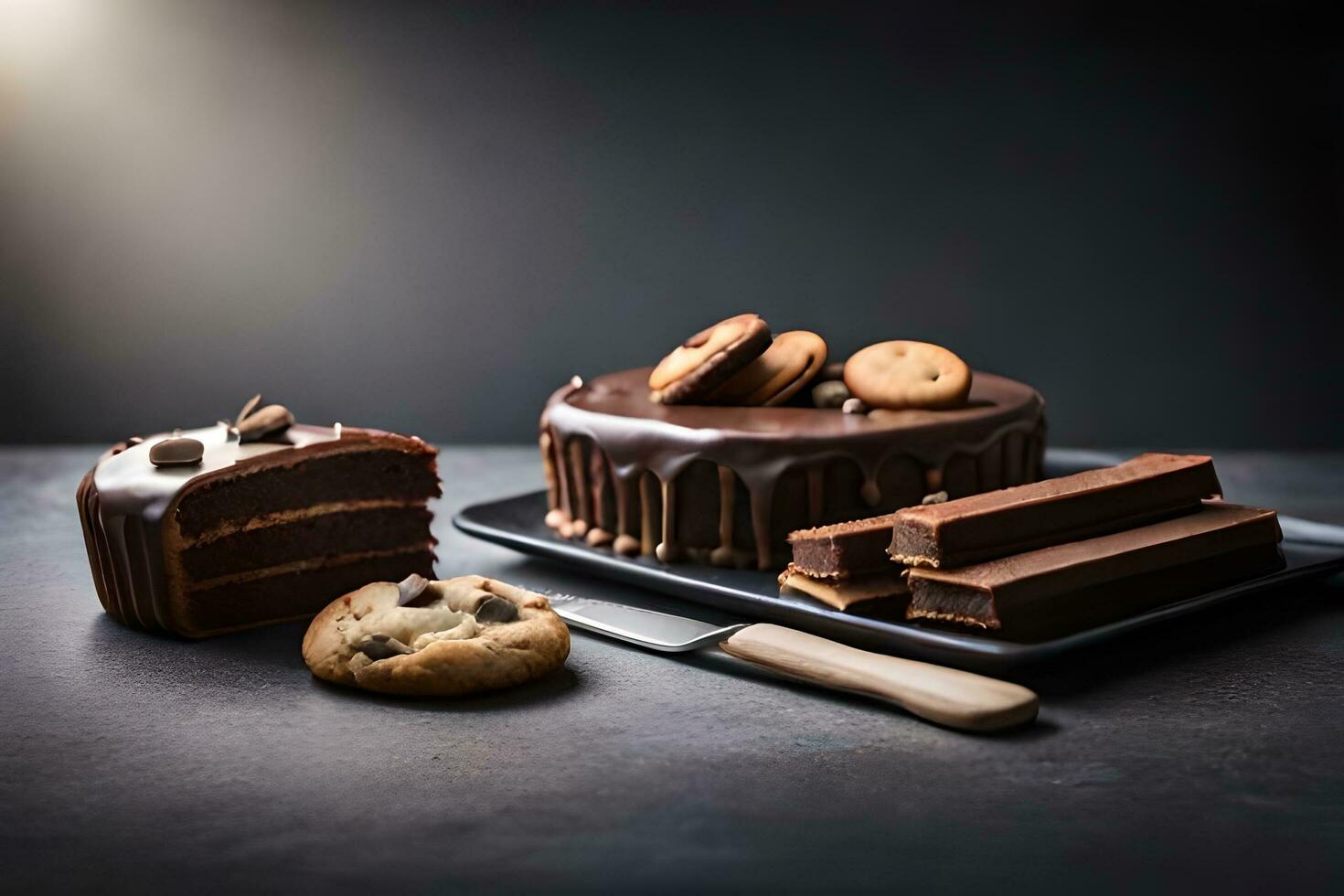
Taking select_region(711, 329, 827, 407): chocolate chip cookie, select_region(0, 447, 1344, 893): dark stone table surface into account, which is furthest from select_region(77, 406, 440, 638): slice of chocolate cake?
select_region(711, 329, 827, 407): chocolate chip cookie

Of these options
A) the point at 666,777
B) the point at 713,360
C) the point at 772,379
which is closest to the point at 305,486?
the point at 713,360

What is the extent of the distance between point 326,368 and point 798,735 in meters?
3.86

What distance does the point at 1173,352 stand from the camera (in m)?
5.54

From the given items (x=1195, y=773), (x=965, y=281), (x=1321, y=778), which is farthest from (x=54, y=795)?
(x=965, y=281)

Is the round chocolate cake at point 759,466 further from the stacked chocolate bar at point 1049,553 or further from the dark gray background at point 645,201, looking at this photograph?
the dark gray background at point 645,201

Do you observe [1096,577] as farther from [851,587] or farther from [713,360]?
[713,360]

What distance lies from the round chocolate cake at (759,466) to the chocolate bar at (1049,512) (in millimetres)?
347

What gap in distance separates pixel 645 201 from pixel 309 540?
265 centimetres

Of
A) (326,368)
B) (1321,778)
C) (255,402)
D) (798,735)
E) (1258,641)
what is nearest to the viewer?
(1321,778)

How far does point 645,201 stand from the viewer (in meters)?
5.64

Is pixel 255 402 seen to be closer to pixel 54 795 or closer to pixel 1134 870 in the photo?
pixel 54 795

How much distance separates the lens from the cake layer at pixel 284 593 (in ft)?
10.6

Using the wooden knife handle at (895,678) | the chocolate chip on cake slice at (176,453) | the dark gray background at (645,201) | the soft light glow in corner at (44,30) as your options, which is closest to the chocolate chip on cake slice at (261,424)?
the chocolate chip on cake slice at (176,453)

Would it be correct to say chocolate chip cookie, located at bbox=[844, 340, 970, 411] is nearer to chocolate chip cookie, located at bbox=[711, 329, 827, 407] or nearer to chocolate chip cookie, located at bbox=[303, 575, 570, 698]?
chocolate chip cookie, located at bbox=[711, 329, 827, 407]
